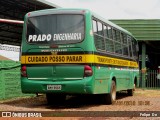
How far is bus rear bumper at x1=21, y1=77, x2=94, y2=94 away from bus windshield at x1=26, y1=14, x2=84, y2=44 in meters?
1.31

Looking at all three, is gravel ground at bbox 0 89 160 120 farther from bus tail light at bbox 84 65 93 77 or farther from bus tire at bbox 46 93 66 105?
bus tail light at bbox 84 65 93 77

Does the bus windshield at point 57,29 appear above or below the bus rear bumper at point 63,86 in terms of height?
above

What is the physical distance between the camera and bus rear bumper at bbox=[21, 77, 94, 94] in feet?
40.6

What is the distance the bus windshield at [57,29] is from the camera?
12680 mm

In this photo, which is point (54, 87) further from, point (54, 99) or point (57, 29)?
point (54, 99)

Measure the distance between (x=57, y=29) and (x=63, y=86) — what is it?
1.87 m

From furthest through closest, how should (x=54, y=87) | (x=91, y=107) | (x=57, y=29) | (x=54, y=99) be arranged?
(x=54, y=99) < (x=91, y=107) < (x=57, y=29) < (x=54, y=87)

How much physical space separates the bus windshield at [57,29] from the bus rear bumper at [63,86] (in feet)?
4.29

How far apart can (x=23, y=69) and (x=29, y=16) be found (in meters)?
1.85

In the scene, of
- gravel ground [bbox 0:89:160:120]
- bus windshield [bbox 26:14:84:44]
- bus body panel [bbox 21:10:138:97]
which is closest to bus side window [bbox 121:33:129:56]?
gravel ground [bbox 0:89:160:120]

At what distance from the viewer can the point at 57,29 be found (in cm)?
1286

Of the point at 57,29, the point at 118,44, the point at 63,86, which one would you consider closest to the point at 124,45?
the point at 118,44

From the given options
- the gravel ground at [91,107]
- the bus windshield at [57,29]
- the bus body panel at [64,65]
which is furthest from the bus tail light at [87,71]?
the gravel ground at [91,107]

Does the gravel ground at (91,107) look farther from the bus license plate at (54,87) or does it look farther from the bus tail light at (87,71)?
the bus tail light at (87,71)
